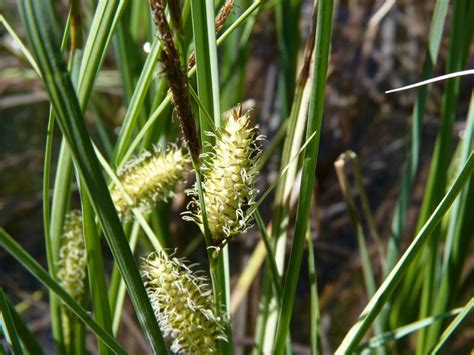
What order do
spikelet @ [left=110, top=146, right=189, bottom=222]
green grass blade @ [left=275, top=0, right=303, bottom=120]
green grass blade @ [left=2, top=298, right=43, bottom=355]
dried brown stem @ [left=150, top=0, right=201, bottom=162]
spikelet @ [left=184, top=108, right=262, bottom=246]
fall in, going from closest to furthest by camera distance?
dried brown stem @ [left=150, top=0, right=201, bottom=162], spikelet @ [left=184, top=108, right=262, bottom=246], spikelet @ [left=110, top=146, right=189, bottom=222], green grass blade @ [left=2, top=298, right=43, bottom=355], green grass blade @ [left=275, top=0, right=303, bottom=120]

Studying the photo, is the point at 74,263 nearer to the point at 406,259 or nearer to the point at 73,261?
the point at 73,261

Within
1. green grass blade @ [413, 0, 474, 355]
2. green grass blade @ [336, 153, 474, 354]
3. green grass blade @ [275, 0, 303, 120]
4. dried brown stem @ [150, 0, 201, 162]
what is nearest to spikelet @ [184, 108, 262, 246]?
dried brown stem @ [150, 0, 201, 162]

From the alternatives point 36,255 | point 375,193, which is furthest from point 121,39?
point 375,193

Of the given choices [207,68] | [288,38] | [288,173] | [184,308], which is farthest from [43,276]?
[288,38]

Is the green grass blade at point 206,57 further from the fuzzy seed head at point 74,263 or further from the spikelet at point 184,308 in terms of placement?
the fuzzy seed head at point 74,263

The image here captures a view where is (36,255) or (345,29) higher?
(345,29)

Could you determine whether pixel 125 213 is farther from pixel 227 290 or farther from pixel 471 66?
pixel 471 66

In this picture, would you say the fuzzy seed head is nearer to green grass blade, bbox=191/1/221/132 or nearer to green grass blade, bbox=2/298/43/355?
green grass blade, bbox=2/298/43/355
